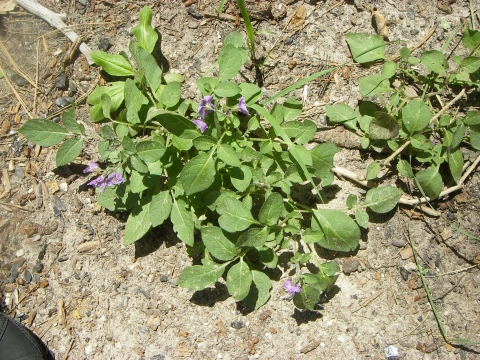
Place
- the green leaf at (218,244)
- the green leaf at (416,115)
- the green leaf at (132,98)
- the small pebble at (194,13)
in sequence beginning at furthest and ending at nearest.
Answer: the small pebble at (194,13), the green leaf at (416,115), the green leaf at (218,244), the green leaf at (132,98)

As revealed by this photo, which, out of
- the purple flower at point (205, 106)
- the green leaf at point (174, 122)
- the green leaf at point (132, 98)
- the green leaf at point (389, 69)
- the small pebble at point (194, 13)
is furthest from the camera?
the small pebble at point (194, 13)

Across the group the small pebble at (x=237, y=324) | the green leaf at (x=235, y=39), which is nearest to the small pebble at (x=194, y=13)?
the green leaf at (x=235, y=39)

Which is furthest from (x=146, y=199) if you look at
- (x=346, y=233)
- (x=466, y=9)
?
(x=466, y=9)

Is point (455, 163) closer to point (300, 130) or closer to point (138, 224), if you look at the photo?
point (300, 130)

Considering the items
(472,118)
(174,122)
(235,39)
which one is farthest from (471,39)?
(174,122)

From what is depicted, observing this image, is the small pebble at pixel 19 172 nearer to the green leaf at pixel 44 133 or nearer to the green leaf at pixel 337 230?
the green leaf at pixel 44 133

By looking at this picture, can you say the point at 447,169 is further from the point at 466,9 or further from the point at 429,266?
the point at 466,9

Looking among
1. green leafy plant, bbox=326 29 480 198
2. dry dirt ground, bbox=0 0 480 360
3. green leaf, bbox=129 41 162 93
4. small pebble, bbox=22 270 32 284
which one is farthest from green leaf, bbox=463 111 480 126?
small pebble, bbox=22 270 32 284
